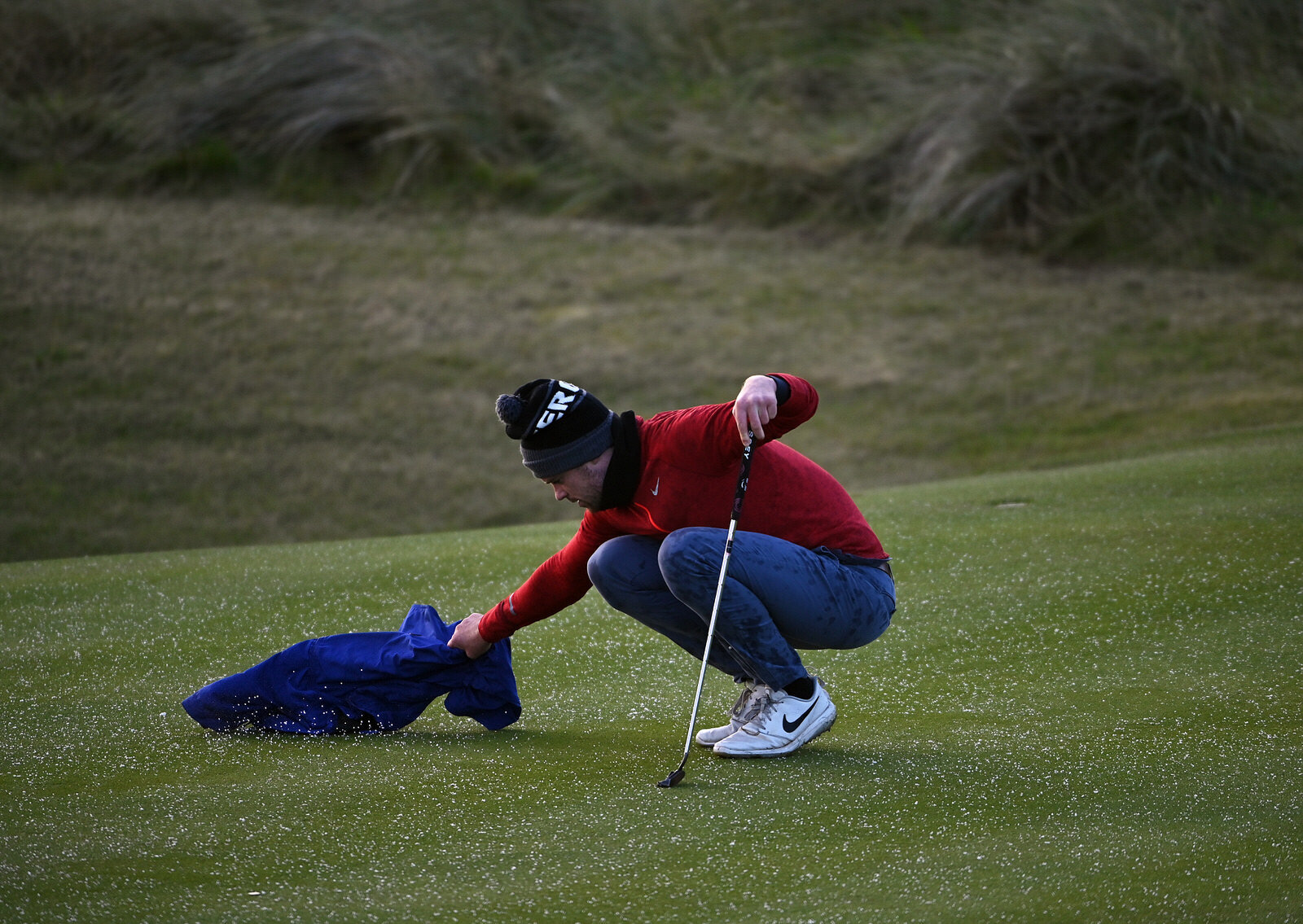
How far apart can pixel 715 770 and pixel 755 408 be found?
824 millimetres

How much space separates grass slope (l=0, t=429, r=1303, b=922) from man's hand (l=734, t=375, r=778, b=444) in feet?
2.53

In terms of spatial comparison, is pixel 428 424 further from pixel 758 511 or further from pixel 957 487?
pixel 758 511

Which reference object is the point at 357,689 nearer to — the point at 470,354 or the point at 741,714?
the point at 741,714

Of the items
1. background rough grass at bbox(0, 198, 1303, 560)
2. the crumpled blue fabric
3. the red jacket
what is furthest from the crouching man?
background rough grass at bbox(0, 198, 1303, 560)

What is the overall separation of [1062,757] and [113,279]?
1098 centimetres

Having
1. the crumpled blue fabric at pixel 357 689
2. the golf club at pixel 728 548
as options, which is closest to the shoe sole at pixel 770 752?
the golf club at pixel 728 548

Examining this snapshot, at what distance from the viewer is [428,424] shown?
1072 cm

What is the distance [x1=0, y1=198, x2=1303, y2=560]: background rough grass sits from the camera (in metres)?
9.64

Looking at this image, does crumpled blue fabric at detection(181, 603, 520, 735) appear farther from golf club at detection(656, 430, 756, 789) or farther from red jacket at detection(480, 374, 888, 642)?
golf club at detection(656, 430, 756, 789)

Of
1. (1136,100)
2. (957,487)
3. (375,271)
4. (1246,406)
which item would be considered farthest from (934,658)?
(1136,100)

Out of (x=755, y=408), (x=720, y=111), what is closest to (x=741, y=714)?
(x=755, y=408)

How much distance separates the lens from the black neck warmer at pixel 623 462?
3033 mm

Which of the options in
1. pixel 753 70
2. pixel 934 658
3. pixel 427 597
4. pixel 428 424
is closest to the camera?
pixel 934 658

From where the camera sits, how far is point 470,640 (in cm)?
330
